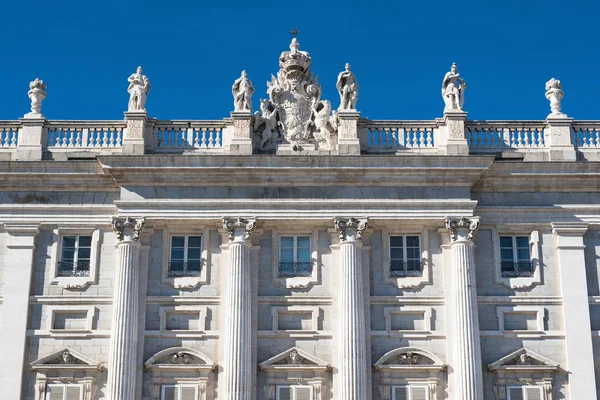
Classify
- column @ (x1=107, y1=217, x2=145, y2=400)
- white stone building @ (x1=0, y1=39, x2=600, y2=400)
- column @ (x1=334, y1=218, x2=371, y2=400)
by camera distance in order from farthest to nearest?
white stone building @ (x1=0, y1=39, x2=600, y2=400)
column @ (x1=334, y1=218, x2=371, y2=400)
column @ (x1=107, y1=217, x2=145, y2=400)

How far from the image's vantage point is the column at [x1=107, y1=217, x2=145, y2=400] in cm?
3222

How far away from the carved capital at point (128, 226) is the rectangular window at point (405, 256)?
7670 mm

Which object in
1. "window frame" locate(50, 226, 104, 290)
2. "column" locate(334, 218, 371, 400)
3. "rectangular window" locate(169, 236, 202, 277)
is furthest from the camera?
"rectangular window" locate(169, 236, 202, 277)

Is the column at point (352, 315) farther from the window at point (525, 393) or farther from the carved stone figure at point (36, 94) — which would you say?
the carved stone figure at point (36, 94)

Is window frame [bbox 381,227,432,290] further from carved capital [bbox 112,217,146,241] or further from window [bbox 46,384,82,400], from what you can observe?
window [bbox 46,384,82,400]

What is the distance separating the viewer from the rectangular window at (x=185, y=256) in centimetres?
3419

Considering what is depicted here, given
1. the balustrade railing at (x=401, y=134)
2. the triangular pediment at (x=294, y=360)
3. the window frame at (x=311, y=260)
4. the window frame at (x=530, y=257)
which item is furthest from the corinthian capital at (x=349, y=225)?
the window frame at (x=530, y=257)

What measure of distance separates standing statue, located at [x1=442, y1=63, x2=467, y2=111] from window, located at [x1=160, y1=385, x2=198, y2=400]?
11808 mm

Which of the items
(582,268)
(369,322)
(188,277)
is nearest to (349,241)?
(369,322)

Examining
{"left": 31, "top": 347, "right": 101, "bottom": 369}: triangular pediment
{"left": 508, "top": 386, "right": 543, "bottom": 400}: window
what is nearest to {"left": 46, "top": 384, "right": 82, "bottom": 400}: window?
{"left": 31, "top": 347, "right": 101, "bottom": 369}: triangular pediment

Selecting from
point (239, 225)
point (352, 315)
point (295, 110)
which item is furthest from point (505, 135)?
point (239, 225)

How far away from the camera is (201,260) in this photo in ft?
112

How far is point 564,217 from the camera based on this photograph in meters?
34.7

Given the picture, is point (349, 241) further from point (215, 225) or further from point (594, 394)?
point (594, 394)
